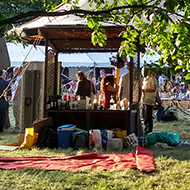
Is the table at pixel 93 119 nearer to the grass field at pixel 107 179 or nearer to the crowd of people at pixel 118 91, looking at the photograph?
the crowd of people at pixel 118 91

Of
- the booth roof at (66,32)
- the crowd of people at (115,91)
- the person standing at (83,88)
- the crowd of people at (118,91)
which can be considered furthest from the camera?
the person standing at (83,88)

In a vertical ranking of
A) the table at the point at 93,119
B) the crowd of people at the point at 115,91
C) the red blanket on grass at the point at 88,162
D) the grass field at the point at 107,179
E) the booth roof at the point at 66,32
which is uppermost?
the booth roof at the point at 66,32

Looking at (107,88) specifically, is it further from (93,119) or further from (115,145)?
(115,145)

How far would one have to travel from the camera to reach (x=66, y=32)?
288 inches

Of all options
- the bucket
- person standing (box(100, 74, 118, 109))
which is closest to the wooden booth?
person standing (box(100, 74, 118, 109))

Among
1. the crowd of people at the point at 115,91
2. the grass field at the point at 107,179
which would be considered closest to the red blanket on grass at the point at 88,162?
the grass field at the point at 107,179

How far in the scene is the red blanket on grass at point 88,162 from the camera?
492cm

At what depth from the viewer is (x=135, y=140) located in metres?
6.77

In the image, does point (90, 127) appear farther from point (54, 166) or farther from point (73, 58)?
point (73, 58)

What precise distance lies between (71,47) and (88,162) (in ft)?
14.4

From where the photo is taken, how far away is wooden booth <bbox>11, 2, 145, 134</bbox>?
6.89m

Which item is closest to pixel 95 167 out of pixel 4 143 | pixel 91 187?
pixel 91 187

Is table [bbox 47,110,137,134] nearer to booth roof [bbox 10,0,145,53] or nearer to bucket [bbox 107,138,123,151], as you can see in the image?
bucket [bbox 107,138,123,151]

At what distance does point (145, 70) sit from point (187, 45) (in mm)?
475
